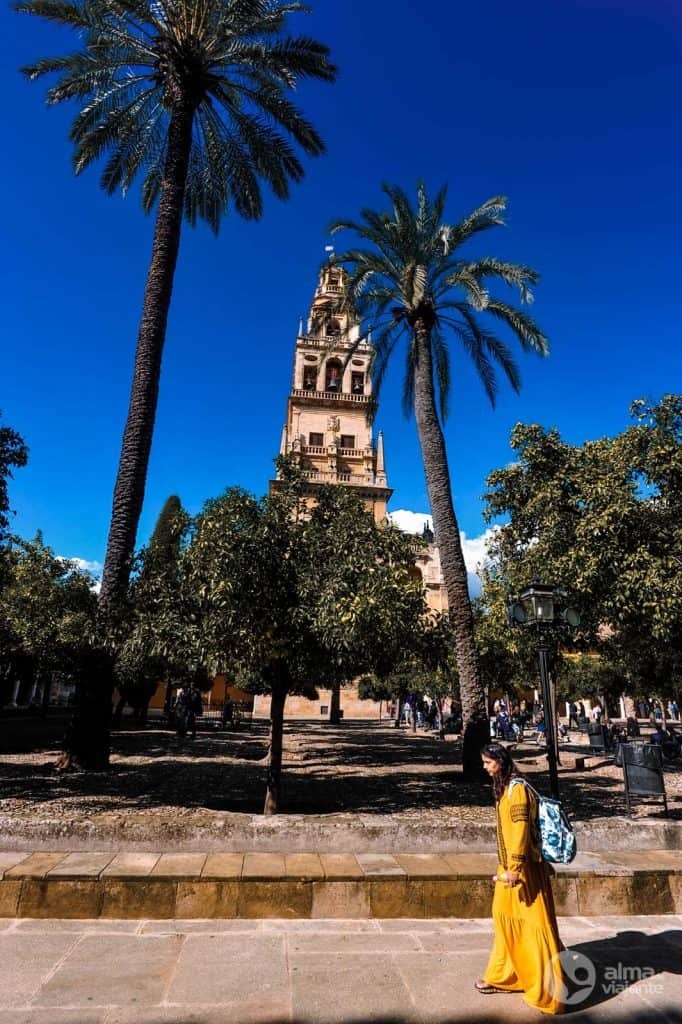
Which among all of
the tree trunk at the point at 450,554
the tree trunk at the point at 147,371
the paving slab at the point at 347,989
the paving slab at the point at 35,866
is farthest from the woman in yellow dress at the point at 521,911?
the tree trunk at the point at 450,554

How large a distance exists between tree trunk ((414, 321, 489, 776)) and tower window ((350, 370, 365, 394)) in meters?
30.7

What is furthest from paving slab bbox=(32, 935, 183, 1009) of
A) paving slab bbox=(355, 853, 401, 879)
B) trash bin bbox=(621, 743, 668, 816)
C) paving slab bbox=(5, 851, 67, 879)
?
trash bin bbox=(621, 743, 668, 816)

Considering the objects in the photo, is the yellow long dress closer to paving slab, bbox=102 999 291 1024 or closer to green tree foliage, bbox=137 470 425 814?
paving slab, bbox=102 999 291 1024

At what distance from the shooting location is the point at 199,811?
25.2 feet

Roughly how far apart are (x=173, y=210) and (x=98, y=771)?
1026cm

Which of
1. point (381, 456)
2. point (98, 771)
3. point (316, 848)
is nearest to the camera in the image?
point (316, 848)

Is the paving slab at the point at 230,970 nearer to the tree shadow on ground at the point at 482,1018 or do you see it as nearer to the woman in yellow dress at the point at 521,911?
the tree shadow on ground at the point at 482,1018

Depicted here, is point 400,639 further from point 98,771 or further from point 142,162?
point 142,162

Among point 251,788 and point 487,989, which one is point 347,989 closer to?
point 487,989

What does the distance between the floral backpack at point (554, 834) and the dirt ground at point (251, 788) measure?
289 cm

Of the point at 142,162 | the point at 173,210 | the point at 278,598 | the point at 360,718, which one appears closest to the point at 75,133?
the point at 142,162

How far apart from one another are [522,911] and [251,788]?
279 inches

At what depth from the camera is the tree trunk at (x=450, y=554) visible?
1083 cm

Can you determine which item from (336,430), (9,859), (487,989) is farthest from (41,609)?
(336,430)
